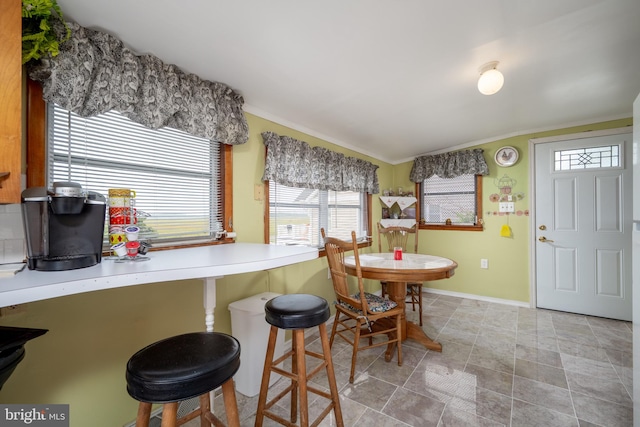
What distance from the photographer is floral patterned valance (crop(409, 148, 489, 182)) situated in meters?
3.63

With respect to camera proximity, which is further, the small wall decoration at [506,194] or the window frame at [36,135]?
the small wall decoration at [506,194]

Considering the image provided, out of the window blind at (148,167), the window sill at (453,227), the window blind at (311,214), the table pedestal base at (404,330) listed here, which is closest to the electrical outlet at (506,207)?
the window sill at (453,227)

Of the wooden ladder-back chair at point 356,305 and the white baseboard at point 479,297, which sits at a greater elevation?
the wooden ladder-back chair at point 356,305

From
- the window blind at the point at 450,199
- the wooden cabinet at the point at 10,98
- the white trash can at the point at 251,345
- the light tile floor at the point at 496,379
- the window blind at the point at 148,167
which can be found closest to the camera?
the wooden cabinet at the point at 10,98

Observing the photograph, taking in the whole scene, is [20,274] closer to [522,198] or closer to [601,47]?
[601,47]

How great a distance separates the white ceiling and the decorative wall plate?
775 millimetres

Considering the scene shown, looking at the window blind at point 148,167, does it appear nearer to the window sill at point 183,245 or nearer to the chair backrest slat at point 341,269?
the window sill at point 183,245

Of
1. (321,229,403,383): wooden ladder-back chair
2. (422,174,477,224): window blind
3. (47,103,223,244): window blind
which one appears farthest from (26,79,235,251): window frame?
(422,174,477,224): window blind

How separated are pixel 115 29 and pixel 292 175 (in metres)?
1.57

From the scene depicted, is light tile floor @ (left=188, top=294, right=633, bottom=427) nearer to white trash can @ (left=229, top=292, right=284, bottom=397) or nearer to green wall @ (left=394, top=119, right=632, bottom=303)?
white trash can @ (left=229, top=292, right=284, bottom=397)

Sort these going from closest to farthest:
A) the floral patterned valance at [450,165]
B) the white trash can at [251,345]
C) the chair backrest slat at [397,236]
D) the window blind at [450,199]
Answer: the white trash can at [251,345] → the chair backrest slat at [397,236] → the floral patterned valance at [450,165] → the window blind at [450,199]

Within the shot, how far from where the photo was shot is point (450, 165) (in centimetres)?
384

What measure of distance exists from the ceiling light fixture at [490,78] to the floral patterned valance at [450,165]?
1995 millimetres

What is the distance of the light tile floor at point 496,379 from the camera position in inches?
62.9
